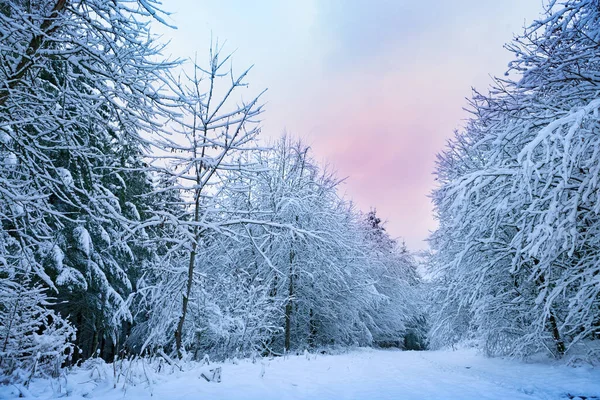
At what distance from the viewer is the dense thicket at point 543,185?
4.50 meters

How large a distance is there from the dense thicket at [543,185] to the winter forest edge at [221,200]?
53 millimetres

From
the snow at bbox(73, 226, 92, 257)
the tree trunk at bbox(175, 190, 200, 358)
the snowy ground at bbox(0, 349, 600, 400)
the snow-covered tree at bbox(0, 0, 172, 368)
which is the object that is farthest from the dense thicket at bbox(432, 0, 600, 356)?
the snow at bbox(73, 226, 92, 257)

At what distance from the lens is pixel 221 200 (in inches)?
256

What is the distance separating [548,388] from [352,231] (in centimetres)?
1179

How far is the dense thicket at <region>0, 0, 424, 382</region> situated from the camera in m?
3.79

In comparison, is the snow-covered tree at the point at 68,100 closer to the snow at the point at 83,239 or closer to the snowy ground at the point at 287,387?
the snowy ground at the point at 287,387

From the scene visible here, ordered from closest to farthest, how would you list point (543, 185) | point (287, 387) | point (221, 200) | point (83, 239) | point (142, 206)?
point (287, 387), point (543, 185), point (221, 200), point (142, 206), point (83, 239)

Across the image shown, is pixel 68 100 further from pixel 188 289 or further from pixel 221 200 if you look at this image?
pixel 188 289

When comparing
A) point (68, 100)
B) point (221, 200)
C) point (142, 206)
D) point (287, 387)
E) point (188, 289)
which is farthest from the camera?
point (142, 206)

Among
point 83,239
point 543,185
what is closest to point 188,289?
point 83,239

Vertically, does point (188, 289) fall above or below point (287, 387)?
above

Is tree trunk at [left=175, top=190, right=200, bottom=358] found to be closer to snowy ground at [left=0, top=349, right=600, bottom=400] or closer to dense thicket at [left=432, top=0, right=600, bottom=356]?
snowy ground at [left=0, top=349, right=600, bottom=400]

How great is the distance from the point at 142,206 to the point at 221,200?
4.09 metres

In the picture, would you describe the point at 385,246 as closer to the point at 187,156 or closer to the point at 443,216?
the point at 443,216
